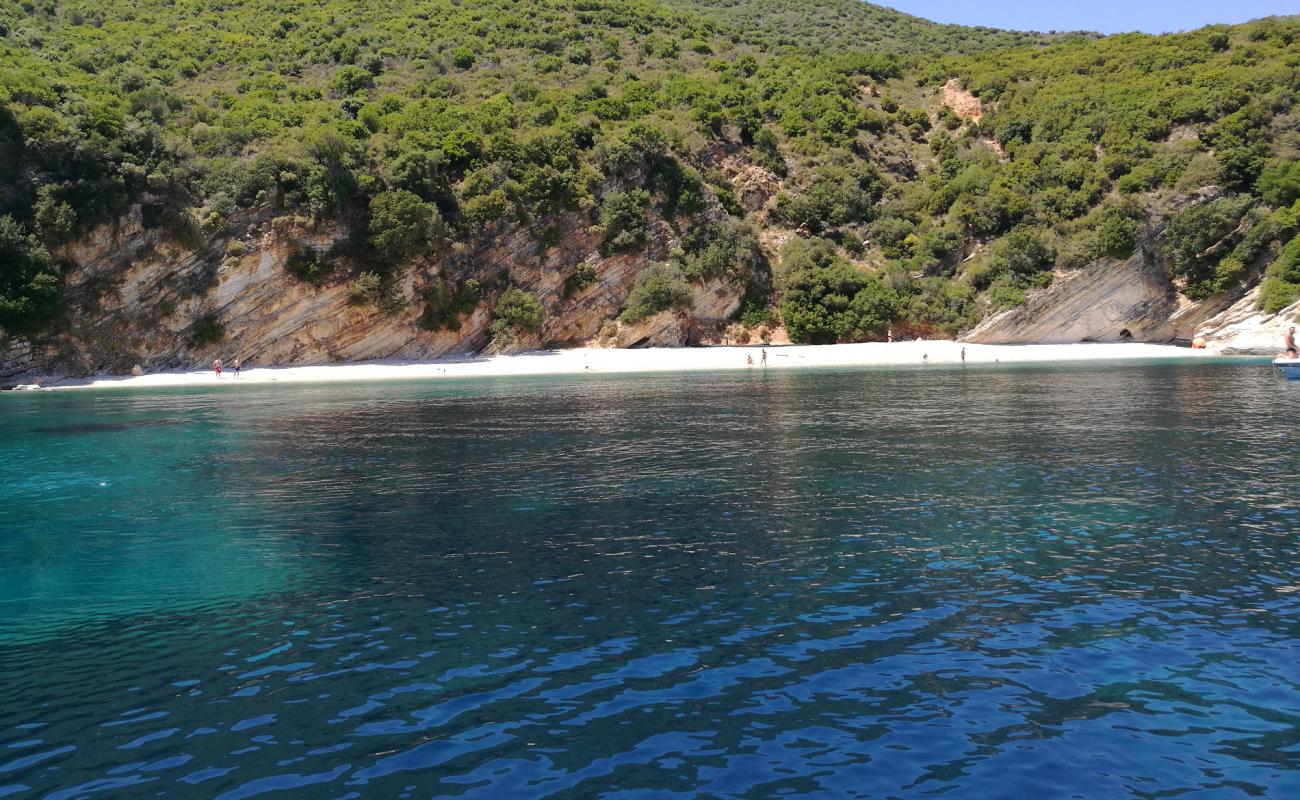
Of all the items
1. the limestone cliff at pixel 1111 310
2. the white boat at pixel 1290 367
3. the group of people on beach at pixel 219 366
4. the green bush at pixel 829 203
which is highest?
the green bush at pixel 829 203

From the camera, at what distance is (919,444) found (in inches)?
937

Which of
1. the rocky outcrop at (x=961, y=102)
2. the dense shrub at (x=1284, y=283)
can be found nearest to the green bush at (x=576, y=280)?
the rocky outcrop at (x=961, y=102)

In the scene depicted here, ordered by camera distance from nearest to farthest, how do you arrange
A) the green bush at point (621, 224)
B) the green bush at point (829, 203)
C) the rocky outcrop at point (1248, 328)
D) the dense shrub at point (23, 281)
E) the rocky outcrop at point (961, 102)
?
the dense shrub at point (23, 281)
the rocky outcrop at point (1248, 328)
the green bush at point (621, 224)
the green bush at point (829, 203)
the rocky outcrop at point (961, 102)

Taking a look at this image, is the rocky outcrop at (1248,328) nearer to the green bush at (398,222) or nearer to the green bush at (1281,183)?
the green bush at (1281,183)

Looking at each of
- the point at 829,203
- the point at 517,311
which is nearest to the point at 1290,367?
the point at 829,203

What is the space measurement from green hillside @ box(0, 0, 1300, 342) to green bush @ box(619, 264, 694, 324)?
244mm

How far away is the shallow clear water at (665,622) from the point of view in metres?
7.05

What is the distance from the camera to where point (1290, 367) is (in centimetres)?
4053

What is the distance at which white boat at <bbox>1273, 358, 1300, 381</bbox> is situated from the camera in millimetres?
39406

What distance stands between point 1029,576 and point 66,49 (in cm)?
8937

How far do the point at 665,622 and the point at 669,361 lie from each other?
168 feet

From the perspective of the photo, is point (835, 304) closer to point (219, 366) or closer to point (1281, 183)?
point (1281, 183)

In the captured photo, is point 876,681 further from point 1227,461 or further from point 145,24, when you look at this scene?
point 145,24

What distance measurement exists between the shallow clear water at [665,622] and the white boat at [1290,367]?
21148 millimetres
